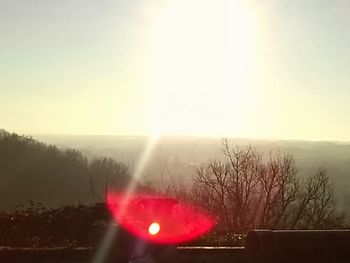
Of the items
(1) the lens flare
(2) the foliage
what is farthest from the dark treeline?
(1) the lens flare

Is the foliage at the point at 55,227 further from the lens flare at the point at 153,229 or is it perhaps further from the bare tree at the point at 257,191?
the bare tree at the point at 257,191

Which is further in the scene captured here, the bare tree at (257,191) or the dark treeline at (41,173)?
the dark treeline at (41,173)

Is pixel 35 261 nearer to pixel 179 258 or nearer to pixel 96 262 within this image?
pixel 96 262

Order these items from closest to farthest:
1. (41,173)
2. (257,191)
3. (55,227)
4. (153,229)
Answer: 1. (153,229)
2. (55,227)
3. (257,191)
4. (41,173)

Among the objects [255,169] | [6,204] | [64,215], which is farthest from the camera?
[6,204]

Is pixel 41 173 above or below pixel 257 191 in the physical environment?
below

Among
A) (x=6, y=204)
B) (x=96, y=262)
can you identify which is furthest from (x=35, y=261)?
(x=6, y=204)

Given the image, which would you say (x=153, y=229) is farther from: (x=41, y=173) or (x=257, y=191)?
(x=41, y=173)

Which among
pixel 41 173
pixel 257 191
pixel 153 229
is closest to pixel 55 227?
pixel 153 229

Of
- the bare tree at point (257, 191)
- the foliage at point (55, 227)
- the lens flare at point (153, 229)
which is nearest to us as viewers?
the lens flare at point (153, 229)

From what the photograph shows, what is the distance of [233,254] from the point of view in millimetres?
9797

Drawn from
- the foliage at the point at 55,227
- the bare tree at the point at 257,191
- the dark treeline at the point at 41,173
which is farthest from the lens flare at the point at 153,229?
the dark treeline at the point at 41,173

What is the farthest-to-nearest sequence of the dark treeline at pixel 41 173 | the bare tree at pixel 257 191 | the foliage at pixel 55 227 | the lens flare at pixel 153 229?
1. the dark treeline at pixel 41 173
2. the bare tree at pixel 257 191
3. the foliage at pixel 55 227
4. the lens flare at pixel 153 229

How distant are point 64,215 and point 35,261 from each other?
392 cm
